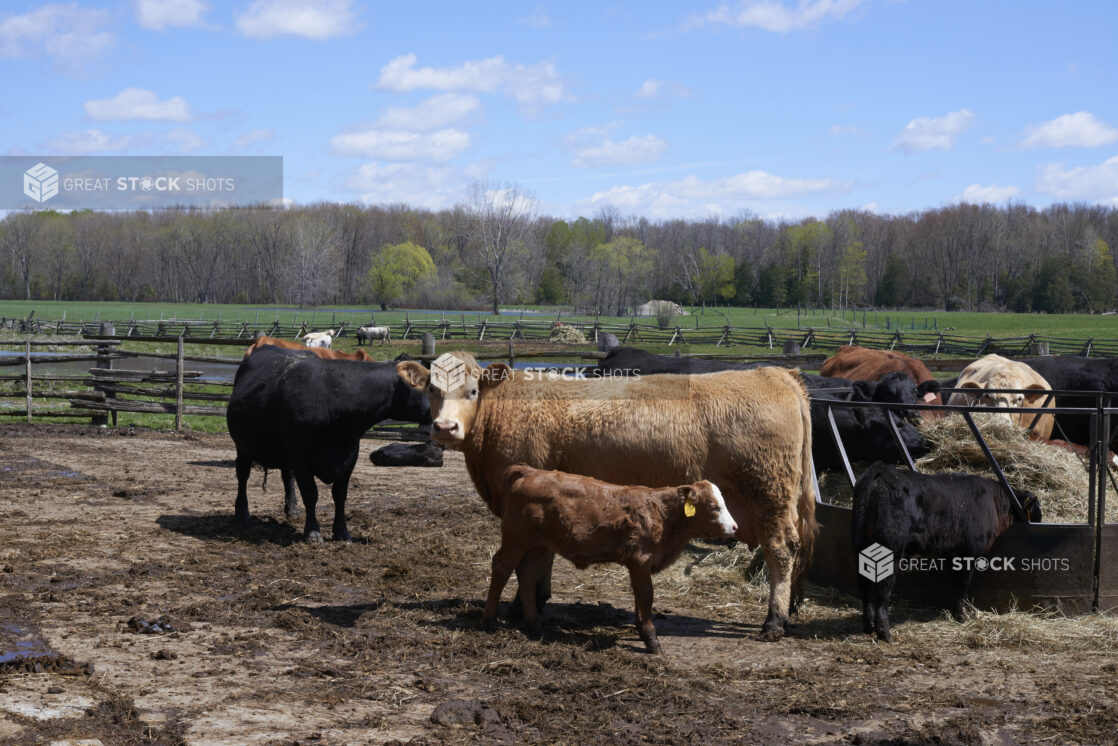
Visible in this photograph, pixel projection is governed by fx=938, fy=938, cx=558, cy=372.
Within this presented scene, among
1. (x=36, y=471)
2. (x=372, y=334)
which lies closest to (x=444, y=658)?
(x=36, y=471)

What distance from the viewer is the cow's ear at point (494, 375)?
648 cm

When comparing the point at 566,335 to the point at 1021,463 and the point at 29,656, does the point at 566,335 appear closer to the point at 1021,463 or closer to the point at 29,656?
the point at 1021,463

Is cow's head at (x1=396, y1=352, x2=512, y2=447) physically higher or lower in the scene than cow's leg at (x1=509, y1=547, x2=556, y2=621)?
higher

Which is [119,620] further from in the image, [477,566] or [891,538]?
[891,538]

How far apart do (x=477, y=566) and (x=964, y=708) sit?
406 centimetres

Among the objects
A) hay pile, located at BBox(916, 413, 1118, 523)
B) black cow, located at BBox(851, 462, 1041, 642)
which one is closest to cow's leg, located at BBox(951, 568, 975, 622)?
black cow, located at BBox(851, 462, 1041, 642)

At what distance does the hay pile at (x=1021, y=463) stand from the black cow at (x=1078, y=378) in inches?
189

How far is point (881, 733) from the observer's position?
4.30 metres

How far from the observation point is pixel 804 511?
646 centimetres

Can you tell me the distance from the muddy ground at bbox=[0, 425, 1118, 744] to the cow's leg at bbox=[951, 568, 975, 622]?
0.36 feet

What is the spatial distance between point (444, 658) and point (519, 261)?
9350 cm

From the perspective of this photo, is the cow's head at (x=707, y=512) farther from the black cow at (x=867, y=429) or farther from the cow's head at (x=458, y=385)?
the black cow at (x=867, y=429)

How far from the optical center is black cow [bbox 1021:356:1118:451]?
12.2 metres

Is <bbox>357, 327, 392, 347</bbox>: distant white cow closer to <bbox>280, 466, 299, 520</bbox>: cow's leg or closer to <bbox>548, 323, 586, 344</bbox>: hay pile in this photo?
<bbox>548, 323, 586, 344</bbox>: hay pile
